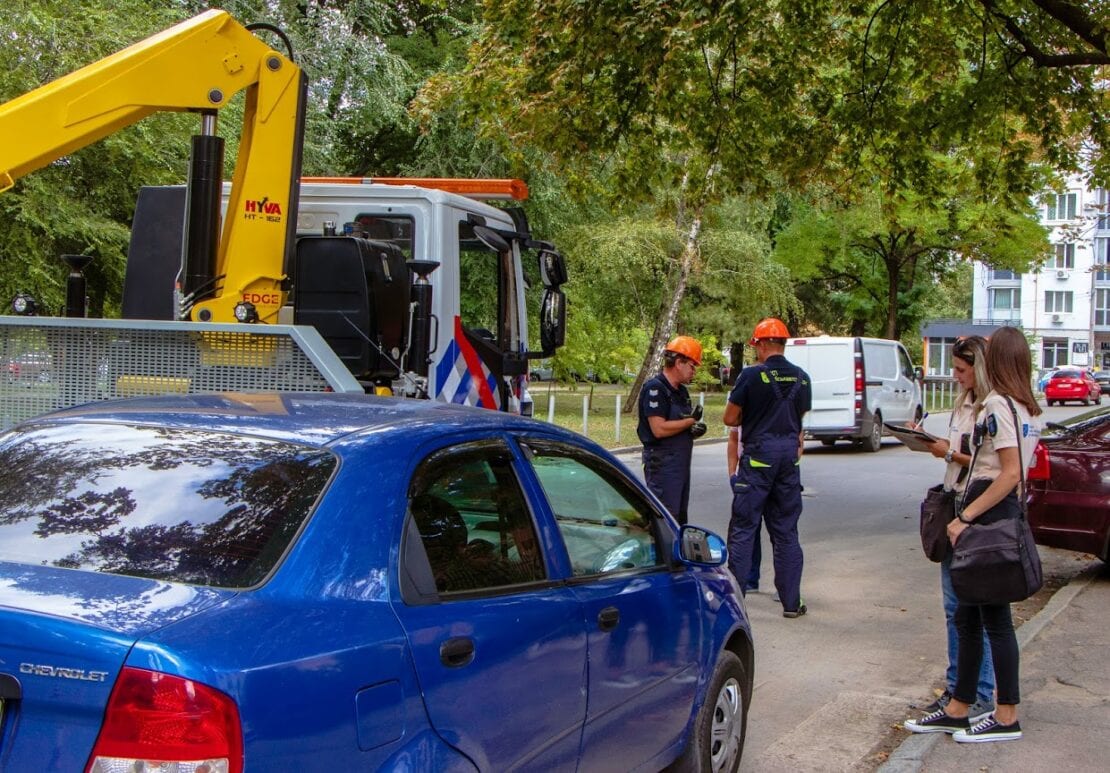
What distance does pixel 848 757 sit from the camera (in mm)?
5375

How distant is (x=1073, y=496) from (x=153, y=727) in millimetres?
8478

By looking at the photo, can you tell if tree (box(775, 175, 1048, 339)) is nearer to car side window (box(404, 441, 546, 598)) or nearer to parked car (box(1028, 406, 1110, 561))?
parked car (box(1028, 406, 1110, 561))

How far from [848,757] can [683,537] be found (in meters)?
1.78

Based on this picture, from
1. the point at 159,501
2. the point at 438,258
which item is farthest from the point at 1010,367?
the point at 438,258

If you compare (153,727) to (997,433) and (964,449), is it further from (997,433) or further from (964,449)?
(964,449)

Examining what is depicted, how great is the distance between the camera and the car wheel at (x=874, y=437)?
2280 cm

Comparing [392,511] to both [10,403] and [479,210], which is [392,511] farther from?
[479,210]

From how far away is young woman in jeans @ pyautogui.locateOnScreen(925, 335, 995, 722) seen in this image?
5469mm

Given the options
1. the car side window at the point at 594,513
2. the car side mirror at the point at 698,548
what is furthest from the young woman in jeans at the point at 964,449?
the car side window at the point at 594,513

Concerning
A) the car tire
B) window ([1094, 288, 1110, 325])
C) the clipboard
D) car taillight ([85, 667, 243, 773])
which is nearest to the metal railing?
the car tire

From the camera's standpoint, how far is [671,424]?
26.6ft

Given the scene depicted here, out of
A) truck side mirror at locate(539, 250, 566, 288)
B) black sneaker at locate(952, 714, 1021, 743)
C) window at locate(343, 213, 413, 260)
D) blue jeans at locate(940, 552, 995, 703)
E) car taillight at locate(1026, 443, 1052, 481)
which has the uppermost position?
window at locate(343, 213, 413, 260)

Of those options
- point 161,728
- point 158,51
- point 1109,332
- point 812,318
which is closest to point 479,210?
point 158,51

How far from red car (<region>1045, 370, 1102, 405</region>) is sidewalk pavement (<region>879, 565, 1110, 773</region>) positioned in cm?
4771
